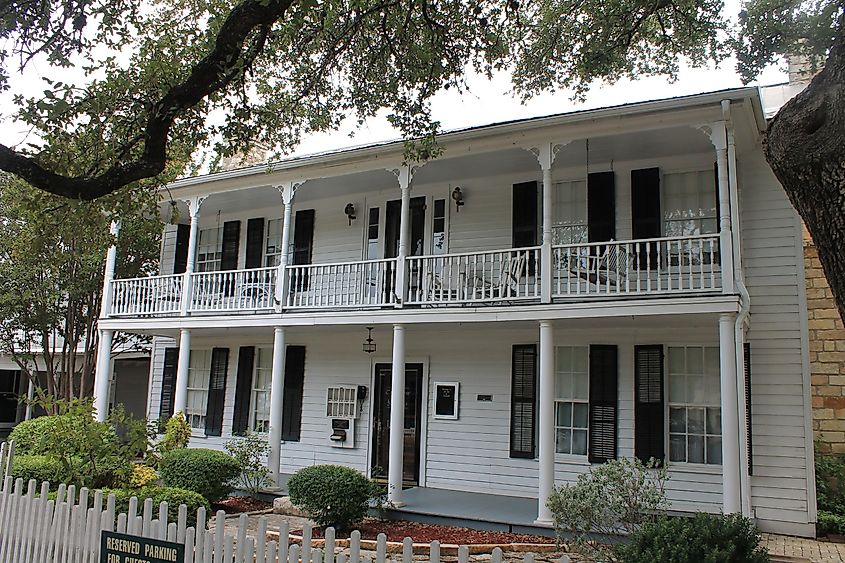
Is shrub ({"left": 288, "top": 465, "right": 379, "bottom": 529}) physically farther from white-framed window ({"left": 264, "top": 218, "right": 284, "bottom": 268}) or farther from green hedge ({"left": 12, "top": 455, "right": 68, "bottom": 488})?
white-framed window ({"left": 264, "top": 218, "right": 284, "bottom": 268})

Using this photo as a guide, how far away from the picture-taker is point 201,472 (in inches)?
458

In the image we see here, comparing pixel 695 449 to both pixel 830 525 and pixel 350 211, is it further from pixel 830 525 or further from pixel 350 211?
pixel 350 211

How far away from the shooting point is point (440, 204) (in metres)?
14.5

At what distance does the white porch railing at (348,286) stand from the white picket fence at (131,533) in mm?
7190

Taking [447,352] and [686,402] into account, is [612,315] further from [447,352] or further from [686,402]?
[447,352]

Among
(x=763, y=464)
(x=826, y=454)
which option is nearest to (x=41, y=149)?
(x=763, y=464)

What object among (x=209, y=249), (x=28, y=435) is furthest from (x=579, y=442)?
(x=28, y=435)

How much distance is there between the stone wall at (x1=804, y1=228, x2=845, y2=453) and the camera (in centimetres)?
Answer: 1230

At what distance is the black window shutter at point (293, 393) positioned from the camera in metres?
15.6

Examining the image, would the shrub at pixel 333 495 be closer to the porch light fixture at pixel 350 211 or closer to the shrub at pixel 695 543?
the shrub at pixel 695 543

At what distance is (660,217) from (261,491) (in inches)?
342

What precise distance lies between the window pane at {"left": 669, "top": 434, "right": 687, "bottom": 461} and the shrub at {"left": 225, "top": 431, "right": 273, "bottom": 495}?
711 cm

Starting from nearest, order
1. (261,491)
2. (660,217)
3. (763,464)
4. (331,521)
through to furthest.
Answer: (331,521)
(763,464)
(660,217)
(261,491)

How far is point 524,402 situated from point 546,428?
216cm
